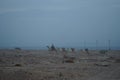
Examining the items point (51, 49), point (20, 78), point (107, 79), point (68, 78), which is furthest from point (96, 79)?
point (51, 49)

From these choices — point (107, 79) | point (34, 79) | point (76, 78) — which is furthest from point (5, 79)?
point (107, 79)

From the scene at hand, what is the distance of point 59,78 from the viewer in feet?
100

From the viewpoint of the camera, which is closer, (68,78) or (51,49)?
(68,78)

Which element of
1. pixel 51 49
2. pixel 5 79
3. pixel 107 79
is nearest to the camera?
pixel 5 79

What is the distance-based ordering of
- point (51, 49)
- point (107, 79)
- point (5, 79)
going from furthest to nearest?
point (51, 49), point (107, 79), point (5, 79)

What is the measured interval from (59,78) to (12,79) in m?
5.15

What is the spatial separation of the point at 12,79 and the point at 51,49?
94.9 m

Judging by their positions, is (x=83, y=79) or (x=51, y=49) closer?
(x=83, y=79)

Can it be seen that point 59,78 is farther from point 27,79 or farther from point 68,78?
point 27,79

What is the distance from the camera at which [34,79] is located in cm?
2872

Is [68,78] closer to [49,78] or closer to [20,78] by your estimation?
[49,78]

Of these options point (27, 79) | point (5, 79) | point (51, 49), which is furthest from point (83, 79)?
point (51, 49)

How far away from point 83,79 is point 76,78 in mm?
1173

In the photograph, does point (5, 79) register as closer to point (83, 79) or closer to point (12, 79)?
point (12, 79)
